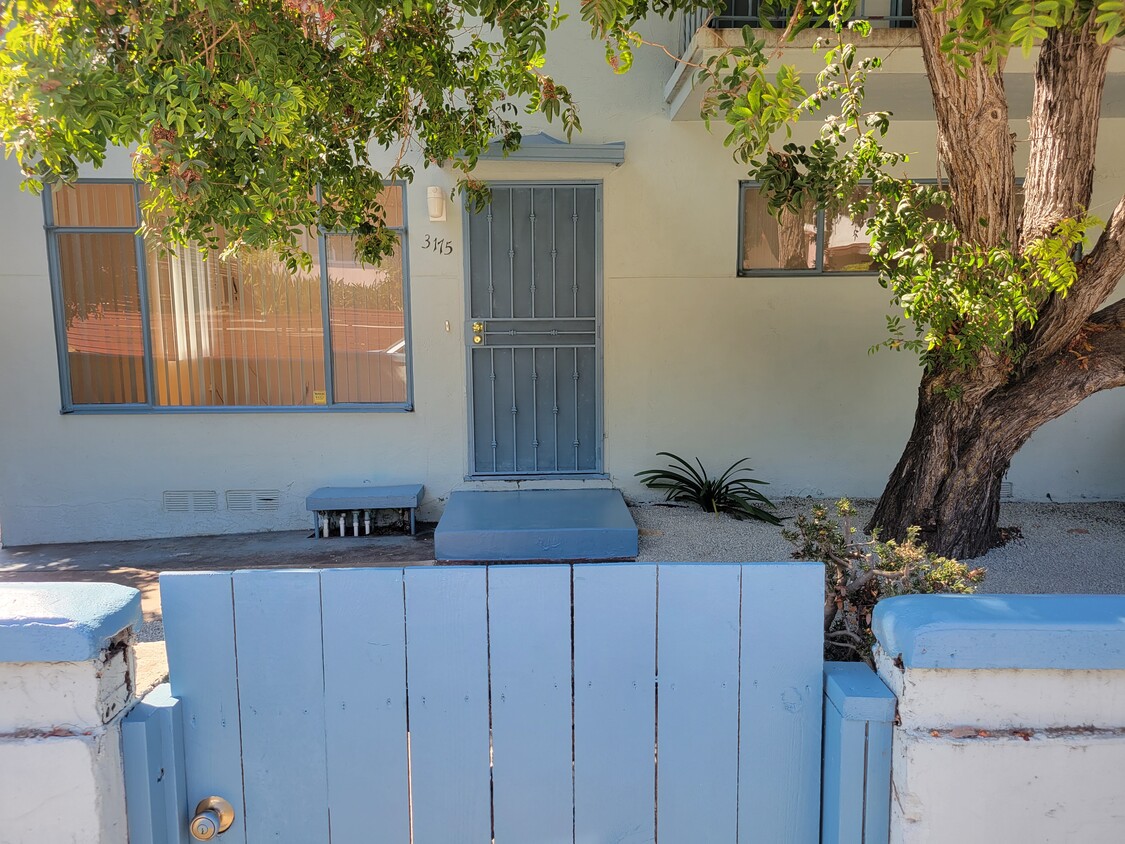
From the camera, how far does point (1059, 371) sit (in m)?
4.53

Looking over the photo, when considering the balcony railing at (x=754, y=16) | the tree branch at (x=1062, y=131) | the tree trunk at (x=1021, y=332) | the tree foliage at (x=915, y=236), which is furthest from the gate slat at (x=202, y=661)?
the balcony railing at (x=754, y=16)

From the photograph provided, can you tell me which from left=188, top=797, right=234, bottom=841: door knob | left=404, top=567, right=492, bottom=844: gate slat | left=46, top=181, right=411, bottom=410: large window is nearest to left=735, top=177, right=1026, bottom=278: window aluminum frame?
left=46, top=181, right=411, bottom=410: large window

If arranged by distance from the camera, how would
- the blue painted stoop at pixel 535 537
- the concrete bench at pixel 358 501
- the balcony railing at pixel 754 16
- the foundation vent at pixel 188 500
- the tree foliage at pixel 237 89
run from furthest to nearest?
1. the foundation vent at pixel 188 500
2. the concrete bench at pixel 358 501
3. the balcony railing at pixel 754 16
4. the blue painted stoop at pixel 535 537
5. the tree foliage at pixel 237 89

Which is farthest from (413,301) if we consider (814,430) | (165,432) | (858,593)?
(858,593)

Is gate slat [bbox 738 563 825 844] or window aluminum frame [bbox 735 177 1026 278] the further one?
window aluminum frame [bbox 735 177 1026 278]

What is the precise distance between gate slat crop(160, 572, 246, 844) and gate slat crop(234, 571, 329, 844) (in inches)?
Answer: 1.1

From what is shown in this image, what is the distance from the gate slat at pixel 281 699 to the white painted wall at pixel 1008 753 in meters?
1.41

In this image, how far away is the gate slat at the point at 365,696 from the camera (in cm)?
201

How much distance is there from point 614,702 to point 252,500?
18.2 ft

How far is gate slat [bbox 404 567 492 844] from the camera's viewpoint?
6.60 ft

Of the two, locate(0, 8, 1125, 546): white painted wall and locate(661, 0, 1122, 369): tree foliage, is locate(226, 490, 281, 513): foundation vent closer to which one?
locate(0, 8, 1125, 546): white painted wall

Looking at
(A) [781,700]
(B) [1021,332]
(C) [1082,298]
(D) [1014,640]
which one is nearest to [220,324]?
(B) [1021,332]

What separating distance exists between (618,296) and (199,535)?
13.3 ft

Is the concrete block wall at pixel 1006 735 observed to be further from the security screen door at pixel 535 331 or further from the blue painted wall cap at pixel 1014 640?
the security screen door at pixel 535 331
